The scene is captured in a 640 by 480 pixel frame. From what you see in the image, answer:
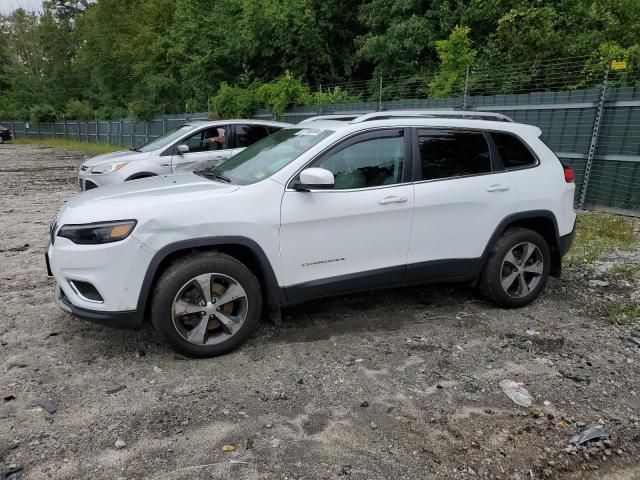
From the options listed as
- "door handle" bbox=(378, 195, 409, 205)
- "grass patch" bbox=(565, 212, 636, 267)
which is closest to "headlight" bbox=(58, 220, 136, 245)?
"door handle" bbox=(378, 195, 409, 205)

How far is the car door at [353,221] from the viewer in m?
3.65

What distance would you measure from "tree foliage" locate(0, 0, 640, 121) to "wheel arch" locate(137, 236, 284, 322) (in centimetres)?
1016

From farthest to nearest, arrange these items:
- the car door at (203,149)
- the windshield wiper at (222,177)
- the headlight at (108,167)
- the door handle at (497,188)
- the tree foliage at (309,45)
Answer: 1. the tree foliage at (309,45)
2. the car door at (203,149)
3. the headlight at (108,167)
4. the door handle at (497,188)
5. the windshield wiper at (222,177)

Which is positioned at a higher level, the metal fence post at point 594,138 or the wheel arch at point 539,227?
the metal fence post at point 594,138

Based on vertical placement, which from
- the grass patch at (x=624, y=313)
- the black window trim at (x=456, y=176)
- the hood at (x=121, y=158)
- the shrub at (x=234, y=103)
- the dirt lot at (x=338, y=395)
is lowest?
the dirt lot at (x=338, y=395)

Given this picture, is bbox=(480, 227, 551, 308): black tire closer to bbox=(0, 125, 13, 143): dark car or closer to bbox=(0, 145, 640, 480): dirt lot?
bbox=(0, 145, 640, 480): dirt lot

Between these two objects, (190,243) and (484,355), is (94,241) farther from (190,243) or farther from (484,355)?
(484,355)

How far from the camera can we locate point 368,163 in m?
3.95

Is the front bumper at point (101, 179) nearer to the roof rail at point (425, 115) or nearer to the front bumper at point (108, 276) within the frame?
the front bumper at point (108, 276)

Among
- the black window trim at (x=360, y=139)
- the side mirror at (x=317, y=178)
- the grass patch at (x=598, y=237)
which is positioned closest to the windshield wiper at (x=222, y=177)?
the black window trim at (x=360, y=139)

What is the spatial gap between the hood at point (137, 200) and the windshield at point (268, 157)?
24 cm

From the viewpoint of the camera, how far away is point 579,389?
3.26 meters

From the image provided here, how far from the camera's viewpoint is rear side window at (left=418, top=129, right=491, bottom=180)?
4.12 metres

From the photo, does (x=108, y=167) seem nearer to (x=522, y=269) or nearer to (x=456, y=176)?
(x=456, y=176)
